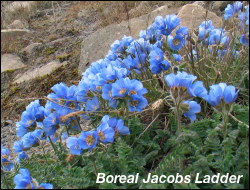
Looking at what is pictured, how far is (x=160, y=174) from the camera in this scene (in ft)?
5.13

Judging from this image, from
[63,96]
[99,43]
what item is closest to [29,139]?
[63,96]

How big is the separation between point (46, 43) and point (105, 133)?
14.9ft

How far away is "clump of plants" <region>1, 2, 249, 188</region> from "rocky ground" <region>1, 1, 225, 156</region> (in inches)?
35.5

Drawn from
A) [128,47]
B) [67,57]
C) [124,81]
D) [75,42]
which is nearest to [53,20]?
[75,42]

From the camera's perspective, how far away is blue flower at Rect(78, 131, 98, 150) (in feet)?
5.36

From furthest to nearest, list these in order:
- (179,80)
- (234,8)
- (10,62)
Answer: (10,62) < (234,8) < (179,80)

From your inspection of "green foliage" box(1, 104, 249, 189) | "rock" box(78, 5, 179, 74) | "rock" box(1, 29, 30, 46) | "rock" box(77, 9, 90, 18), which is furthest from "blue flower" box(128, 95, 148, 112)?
"rock" box(77, 9, 90, 18)

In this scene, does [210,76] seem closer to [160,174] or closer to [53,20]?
[160,174]

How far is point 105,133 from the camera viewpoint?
1686mm

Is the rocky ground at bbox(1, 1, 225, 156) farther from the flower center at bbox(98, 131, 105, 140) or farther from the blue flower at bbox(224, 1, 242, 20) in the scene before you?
the flower center at bbox(98, 131, 105, 140)

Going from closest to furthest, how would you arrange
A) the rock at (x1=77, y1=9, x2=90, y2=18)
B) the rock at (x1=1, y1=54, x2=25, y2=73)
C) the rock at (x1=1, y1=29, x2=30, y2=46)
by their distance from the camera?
the rock at (x1=1, y1=54, x2=25, y2=73) < the rock at (x1=1, y1=29, x2=30, y2=46) < the rock at (x1=77, y1=9, x2=90, y2=18)

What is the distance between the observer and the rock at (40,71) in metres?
4.74

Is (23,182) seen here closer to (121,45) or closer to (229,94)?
(229,94)

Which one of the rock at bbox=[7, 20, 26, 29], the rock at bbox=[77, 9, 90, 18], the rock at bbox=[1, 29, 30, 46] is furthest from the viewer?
the rock at bbox=[7, 20, 26, 29]
